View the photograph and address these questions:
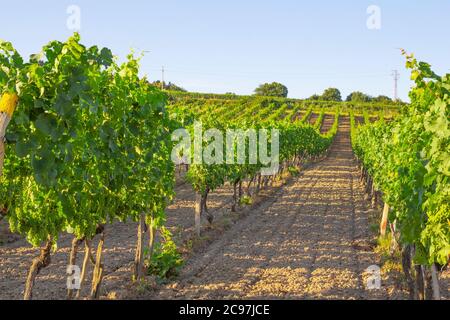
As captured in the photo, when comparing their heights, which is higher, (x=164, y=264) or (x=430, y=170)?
(x=430, y=170)

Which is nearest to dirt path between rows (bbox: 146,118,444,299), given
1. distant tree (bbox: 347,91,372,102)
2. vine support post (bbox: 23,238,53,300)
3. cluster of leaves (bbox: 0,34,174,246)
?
cluster of leaves (bbox: 0,34,174,246)

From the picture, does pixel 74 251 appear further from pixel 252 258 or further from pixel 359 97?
pixel 359 97

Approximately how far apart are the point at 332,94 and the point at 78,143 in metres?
148

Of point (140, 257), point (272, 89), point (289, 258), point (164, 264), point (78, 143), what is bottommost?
point (289, 258)

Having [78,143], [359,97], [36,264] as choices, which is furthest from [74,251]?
[359,97]

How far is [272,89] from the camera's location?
153m

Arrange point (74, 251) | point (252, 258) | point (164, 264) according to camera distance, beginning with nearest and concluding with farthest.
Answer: point (74, 251), point (164, 264), point (252, 258)

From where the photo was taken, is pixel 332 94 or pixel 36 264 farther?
pixel 332 94

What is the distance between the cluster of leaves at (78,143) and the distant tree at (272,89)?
475 feet

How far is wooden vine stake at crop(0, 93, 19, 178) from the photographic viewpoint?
11.4ft

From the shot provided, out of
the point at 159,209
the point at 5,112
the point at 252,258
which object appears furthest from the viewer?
the point at 252,258

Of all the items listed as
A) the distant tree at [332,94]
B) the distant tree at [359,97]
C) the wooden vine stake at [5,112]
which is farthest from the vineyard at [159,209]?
the distant tree at [332,94]

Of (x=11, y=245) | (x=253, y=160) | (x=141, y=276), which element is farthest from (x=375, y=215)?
(x=11, y=245)

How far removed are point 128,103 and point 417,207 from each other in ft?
14.3
